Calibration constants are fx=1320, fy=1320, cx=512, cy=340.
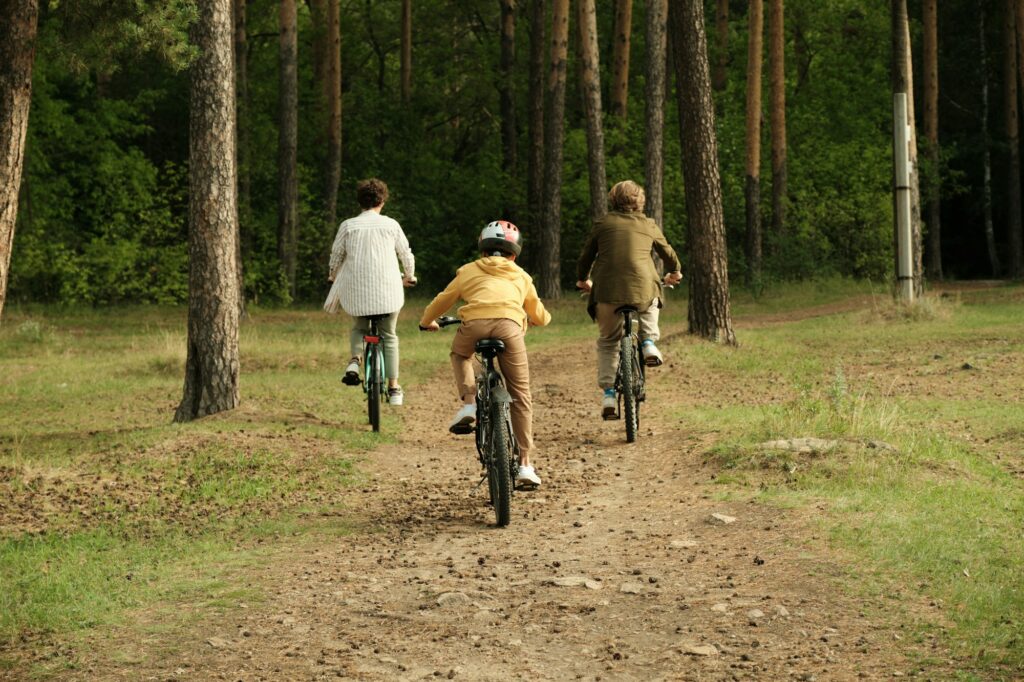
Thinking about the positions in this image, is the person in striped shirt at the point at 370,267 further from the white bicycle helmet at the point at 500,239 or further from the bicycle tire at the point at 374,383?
the white bicycle helmet at the point at 500,239

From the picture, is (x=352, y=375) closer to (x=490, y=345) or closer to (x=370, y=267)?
(x=370, y=267)

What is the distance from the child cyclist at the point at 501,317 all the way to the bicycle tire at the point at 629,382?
8.51ft

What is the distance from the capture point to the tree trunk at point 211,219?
39.7 feet

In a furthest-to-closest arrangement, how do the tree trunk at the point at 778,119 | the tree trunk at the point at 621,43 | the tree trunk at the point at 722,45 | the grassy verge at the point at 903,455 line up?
the tree trunk at the point at 722,45
the tree trunk at the point at 778,119
the tree trunk at the point at 621,43
the grassy verge at the point at 903,455

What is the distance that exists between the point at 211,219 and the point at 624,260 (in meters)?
3.82

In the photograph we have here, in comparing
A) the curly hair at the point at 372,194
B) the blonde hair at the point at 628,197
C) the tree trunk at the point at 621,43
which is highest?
the tree trunk at the point at 621,43

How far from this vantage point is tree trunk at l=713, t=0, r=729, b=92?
39875mm

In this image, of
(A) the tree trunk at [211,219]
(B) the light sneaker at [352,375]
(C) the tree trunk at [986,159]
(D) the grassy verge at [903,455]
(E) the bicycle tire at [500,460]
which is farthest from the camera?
(C) the tree trunk at [986,159]

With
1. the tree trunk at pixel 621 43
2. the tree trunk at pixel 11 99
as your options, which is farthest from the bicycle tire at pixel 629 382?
the tree trunk at pixel 621 43

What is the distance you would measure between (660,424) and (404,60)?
30.0m

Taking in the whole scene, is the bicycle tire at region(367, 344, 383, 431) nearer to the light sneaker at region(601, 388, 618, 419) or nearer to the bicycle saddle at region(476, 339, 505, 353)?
the light sneaker at region(601, 388, 618, 419)

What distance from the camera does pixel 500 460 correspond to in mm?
8047

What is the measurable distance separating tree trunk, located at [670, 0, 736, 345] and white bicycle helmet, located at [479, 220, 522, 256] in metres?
9.18

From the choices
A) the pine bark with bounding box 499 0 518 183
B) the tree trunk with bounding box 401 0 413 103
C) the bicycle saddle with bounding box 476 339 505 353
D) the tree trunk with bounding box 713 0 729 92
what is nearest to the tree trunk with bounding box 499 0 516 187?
the pine bark with bounding box 499 0 518 183
